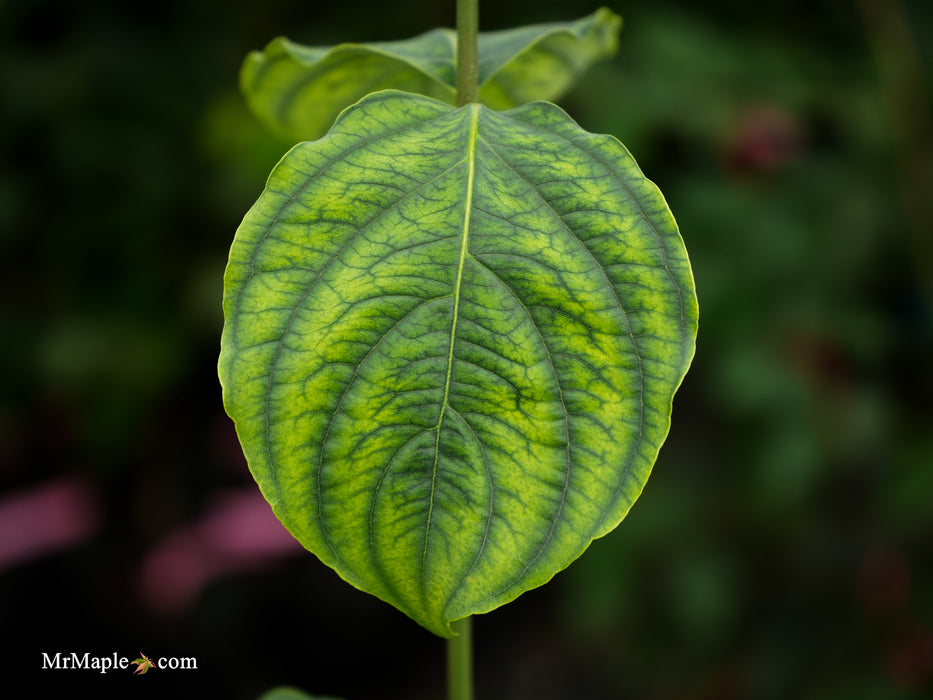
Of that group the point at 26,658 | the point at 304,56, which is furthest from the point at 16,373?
the point at 304,56

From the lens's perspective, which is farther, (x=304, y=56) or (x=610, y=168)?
(x=304, y=56)

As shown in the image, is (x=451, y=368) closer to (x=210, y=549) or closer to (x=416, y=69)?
(x=416, y=69)

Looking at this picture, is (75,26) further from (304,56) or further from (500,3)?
(304,56)

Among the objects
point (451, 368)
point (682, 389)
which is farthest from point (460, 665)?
A: point (682, 389)

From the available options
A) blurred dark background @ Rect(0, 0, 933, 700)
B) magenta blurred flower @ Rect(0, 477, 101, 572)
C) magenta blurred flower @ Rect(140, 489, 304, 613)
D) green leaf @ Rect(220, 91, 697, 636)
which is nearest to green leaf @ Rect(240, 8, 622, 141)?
green leaf @ Rect(220, 91, 697, 636)

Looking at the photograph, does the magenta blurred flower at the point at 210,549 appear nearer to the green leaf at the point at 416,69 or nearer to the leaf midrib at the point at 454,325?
the green leaf at the point at 416,69

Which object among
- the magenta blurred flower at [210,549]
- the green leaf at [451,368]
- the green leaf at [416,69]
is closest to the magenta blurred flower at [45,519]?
the magenta blurred flower at [210,549]
